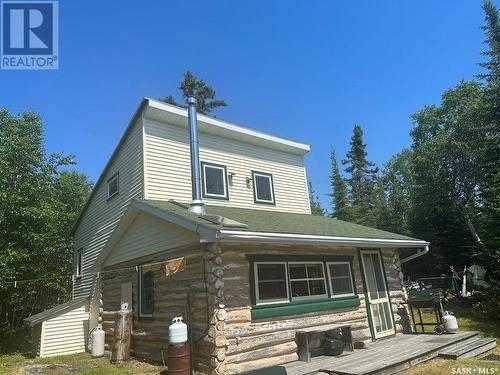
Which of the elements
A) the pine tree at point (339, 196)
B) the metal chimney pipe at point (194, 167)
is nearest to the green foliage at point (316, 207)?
the pine tree at point (339, 196)

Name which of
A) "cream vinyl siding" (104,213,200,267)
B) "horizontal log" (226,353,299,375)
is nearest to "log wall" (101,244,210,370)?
"cream vinyl siding" (104,213,200,267)

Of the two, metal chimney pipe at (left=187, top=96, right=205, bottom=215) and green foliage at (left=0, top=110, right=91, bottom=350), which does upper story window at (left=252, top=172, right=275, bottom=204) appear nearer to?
metal chimney pipe at (left=187, top=96, right=205, bottom=215)

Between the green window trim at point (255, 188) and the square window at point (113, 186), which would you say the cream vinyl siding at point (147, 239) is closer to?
the square window at point (113, 186)

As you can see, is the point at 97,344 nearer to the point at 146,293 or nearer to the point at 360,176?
the point at 146,293

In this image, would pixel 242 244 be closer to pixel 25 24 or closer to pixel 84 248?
pixel 25 24

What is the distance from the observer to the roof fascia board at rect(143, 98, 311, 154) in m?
12.8

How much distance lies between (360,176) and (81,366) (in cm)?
4498

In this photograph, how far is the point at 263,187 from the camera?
1513cm

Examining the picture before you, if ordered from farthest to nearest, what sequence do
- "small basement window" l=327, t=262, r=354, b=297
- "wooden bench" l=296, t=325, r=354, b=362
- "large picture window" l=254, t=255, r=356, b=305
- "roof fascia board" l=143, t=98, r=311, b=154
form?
"roof fascia board" l=143, t=98, r=311, b=154 → "small basement window" l=327, t=262, r=354, b=297 → "large picture window" l=254, t=255, r=356, b=305 → "wooden bench" l=296, t=325, r=354, b=362

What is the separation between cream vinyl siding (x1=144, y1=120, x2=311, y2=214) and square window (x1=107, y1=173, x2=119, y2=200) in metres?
2.89

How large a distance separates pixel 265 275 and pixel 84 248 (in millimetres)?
11507

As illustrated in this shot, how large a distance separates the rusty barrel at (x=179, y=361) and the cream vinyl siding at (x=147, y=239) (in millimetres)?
2267

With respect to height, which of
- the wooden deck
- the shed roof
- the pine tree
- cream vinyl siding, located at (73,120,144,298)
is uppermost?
the pine tree

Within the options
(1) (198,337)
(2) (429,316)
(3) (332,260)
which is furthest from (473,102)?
(1) (198,337)
